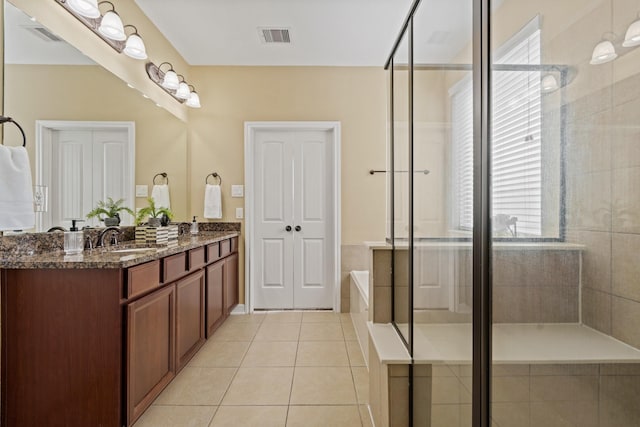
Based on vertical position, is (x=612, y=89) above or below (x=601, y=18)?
below

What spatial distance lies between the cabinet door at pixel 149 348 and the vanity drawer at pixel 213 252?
29.0 inches

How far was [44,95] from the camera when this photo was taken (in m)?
1.96

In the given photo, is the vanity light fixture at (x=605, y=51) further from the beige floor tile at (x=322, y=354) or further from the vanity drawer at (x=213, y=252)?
the vanity drawer at (x=213, y=252)

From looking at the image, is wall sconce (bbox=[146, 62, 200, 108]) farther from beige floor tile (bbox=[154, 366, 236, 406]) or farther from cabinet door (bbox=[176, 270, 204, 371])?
beige floor tile (bbox=[154, 366, 236, 406])

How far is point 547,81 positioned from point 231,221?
3.50 metres

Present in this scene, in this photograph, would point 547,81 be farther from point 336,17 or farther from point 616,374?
point 336,17

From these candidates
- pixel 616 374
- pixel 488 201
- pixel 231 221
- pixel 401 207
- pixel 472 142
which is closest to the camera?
pixel 616 374

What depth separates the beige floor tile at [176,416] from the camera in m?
1.88

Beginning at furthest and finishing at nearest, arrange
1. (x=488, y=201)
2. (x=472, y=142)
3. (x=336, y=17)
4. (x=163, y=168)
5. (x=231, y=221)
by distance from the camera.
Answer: (x=231, y=221), (x=163, y=168), (x=336, y=17), (x=472, y=142), (x=488, y=201)

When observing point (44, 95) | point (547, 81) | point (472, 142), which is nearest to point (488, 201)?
point (472, 142)

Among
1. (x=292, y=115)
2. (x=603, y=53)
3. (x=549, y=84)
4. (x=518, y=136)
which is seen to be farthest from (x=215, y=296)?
(x=603, y=53)

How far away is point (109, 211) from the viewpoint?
101 inches

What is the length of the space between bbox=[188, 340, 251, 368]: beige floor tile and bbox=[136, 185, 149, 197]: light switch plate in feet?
4.42

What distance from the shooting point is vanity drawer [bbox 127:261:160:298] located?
1729 millimetres
